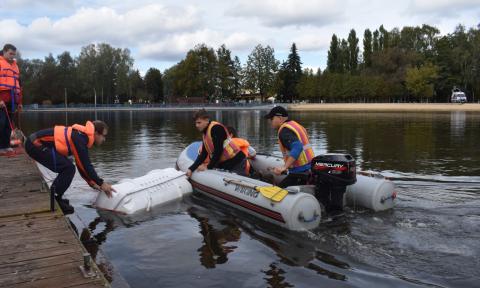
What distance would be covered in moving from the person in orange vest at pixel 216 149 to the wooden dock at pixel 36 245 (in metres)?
3.11

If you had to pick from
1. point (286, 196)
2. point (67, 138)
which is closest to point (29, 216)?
point (67, 138)

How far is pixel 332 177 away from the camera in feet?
23.3

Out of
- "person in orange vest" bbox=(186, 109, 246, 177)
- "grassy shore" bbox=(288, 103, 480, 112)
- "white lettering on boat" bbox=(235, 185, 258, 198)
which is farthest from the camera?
"grassy shore" bbox=(288, 103, 480, 112)

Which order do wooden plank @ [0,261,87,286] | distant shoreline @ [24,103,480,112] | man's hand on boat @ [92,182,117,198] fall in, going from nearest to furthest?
wooden plank @ [0,261,87,286]
man's hand on boat @ [92,182,117,198]
distant shoreline @ [24,103,480,112]

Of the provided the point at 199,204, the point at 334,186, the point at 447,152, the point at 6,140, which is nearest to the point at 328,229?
the point at 334,186

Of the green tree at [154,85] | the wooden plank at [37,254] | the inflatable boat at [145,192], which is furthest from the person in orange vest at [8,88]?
the green tree at [154,85]

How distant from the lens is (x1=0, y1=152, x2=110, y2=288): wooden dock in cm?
414

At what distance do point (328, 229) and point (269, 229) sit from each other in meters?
0.94

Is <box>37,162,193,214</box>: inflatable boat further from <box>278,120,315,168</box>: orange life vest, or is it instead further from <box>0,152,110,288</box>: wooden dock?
<box>278,120,315,168</box>: orange life vest

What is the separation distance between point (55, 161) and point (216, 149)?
3.25 meters

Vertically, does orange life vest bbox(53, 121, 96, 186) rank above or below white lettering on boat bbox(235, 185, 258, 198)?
above

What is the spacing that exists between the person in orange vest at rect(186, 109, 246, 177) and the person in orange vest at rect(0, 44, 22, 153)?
4.02 meters

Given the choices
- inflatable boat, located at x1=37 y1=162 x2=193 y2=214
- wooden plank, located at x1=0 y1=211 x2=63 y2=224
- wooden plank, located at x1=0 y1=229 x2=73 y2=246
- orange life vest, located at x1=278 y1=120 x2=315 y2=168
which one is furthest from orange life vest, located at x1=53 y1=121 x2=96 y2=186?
orange life vest, located at x1=278 y1=120 x2=315 y2=168

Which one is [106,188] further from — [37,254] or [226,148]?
[226,148]
